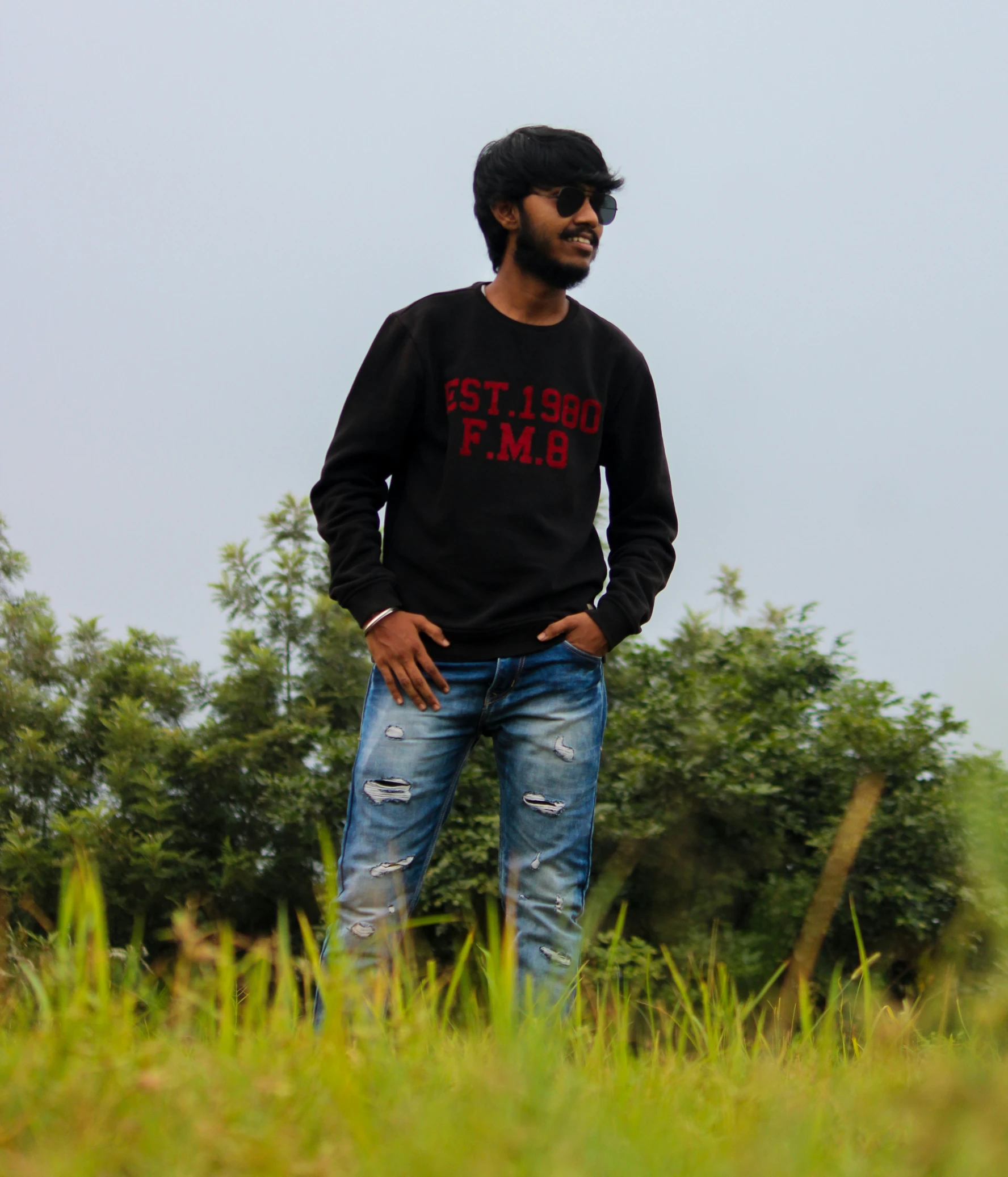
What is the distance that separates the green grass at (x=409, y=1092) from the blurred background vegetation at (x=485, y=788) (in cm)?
452

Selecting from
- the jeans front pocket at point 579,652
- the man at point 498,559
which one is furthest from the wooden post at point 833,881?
the jeans front pocket at point 579,652

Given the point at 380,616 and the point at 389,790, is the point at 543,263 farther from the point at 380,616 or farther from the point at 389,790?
the point at 389,790

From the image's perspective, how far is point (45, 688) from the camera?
33.2ft

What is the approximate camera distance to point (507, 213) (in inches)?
138

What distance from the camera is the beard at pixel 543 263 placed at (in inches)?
133

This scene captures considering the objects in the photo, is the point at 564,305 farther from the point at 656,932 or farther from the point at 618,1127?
the point at 656,932

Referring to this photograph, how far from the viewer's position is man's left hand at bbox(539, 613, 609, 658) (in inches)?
126

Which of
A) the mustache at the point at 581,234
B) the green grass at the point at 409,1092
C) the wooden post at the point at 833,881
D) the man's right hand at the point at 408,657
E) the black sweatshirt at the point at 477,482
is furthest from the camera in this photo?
the mustache at the point at 581,234

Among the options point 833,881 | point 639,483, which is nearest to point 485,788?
point 639,483

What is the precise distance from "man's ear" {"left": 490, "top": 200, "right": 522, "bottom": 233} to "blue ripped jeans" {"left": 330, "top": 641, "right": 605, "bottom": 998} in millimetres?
1215

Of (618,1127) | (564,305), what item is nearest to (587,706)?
(564,305)

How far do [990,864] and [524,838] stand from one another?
1.41 meters

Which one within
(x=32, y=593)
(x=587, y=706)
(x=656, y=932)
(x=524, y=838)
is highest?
(x=32, y=593)

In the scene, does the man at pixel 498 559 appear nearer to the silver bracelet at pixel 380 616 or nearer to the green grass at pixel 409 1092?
the silver bracelet at pixel 380 616
